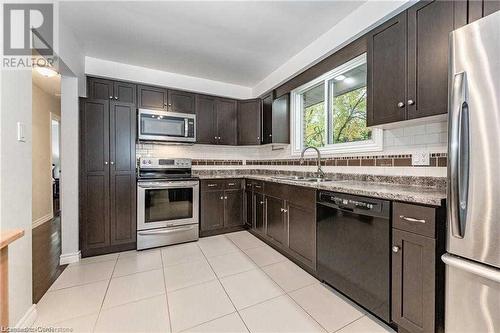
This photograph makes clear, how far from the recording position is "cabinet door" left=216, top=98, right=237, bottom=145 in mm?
3834

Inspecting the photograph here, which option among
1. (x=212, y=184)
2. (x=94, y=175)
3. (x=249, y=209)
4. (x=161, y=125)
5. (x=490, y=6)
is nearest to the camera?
(x=490, y=6)

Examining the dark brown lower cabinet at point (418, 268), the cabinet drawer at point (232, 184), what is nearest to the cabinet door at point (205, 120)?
the cabinet drawer at point (232, 184)

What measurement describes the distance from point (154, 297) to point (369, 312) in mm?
1695

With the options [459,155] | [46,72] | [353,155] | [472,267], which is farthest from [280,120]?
[46,72]

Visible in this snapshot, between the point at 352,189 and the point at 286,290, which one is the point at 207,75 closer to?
the point at 352,189

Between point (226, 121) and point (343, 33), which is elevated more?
point (343, 33)

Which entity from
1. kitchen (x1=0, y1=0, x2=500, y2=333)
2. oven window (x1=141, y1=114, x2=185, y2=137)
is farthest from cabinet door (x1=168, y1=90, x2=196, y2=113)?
oven window (x1=141, y1=114, x2=185, y2=137)

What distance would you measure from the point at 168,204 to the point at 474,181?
3.00 meters

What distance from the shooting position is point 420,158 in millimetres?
1817

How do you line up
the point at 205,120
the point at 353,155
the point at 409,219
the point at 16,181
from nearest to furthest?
the point at 409,219
the point at 16,181
the point at 353,155
the point at 205,120

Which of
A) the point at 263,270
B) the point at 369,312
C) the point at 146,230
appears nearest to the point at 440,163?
the point at 369,312

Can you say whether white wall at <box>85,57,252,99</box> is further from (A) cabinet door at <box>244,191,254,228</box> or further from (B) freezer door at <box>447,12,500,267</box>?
(B) freezer door at <box>447,12,500,267</box>

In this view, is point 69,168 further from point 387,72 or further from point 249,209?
point 387,72

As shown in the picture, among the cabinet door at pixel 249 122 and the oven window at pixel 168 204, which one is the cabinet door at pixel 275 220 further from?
the cabinet door at pixel 249 122
